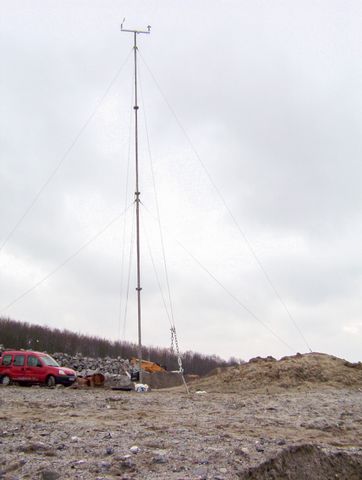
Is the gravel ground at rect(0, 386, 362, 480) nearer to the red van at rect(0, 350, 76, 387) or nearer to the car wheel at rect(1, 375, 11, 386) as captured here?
the red van at rect(0, 350, 76, 387)

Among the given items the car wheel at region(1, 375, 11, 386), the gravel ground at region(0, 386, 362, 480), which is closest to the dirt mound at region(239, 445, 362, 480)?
the gravel ground at region(0, 386, 362, 480)

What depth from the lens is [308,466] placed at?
672 cm

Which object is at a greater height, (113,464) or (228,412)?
(228,412)

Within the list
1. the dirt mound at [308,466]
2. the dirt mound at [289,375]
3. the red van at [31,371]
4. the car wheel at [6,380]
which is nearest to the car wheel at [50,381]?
the red van at [31,371]

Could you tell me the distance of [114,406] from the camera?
12000 millimetres

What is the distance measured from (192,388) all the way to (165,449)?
1447cm

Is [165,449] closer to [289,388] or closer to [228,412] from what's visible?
[228,412]

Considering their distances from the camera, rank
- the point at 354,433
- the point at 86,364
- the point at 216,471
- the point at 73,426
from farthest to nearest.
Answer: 1. the point at 86,364
2. the point at 354,433
3. the point at 73,426
4. the point at 216,471

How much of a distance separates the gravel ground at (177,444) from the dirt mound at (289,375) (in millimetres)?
7583

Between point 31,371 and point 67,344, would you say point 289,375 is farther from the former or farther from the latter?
point 67,344

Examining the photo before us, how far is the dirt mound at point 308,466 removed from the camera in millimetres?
6340

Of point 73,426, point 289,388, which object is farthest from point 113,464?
point 289,388

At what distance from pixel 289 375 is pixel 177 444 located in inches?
531

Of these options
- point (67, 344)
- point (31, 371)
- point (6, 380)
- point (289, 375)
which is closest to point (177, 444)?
point (289, 375)
